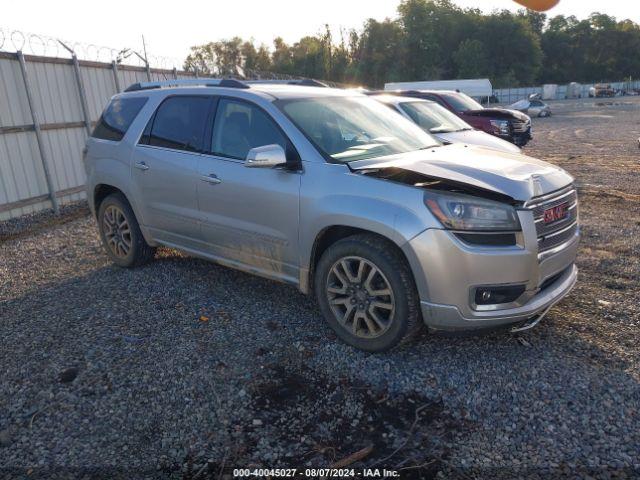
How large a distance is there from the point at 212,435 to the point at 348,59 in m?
90.4

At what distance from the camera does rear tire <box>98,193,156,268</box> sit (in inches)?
214

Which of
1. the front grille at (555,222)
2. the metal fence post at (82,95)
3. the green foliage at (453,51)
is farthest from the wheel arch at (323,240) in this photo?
the green foliage at (453,51)

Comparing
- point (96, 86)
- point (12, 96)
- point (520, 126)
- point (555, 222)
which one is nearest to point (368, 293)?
point (555, 222)

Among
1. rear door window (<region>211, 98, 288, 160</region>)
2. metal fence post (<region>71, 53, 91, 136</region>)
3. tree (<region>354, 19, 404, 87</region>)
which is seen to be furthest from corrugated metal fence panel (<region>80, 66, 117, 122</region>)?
tree (<region>354, 19, 404, 87</region>)

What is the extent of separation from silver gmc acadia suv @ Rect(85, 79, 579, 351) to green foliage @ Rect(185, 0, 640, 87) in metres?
75.9

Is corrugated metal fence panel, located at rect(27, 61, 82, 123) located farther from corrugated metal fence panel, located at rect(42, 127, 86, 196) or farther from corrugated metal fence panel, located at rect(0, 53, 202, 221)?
corrugated metal fence panel, located at rect(42, 127, 86, 196)

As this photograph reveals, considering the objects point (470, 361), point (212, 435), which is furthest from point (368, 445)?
point (470, 361)

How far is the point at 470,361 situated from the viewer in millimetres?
3527

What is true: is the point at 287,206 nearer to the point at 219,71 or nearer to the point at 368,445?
the point at 368,445

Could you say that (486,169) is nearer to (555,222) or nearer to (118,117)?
(555,222)

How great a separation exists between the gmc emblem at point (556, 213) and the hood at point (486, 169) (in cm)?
13

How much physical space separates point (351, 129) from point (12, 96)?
6.76m

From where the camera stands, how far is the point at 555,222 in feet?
11.6

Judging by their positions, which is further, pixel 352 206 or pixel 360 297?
pixel 360 297
